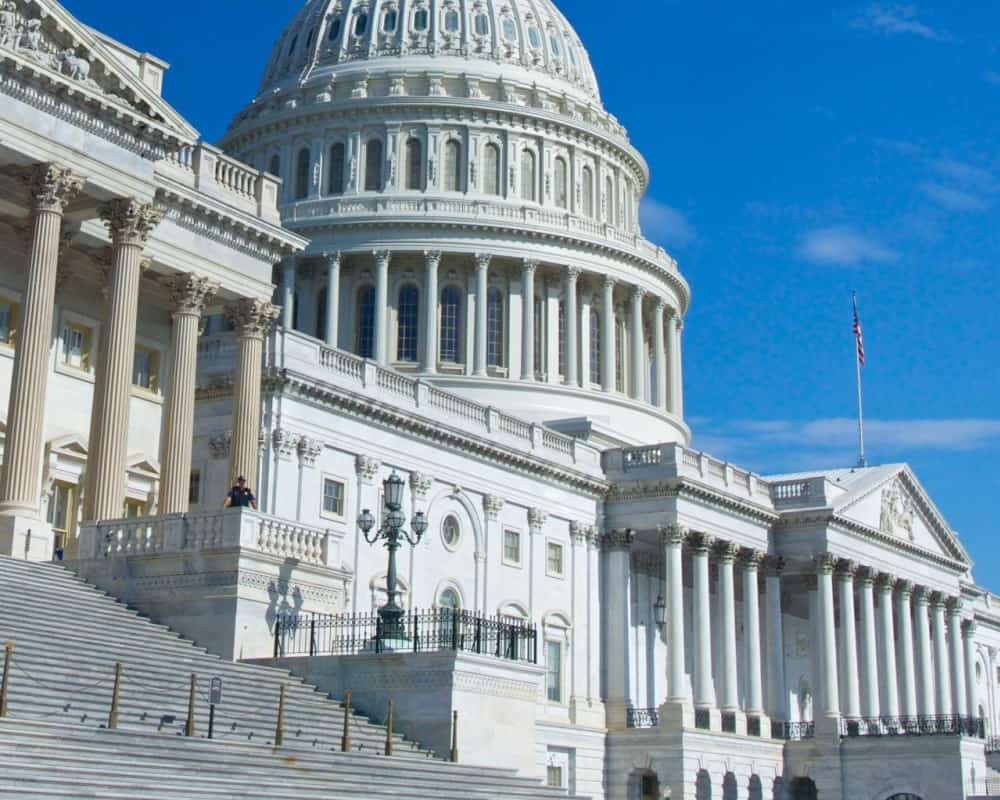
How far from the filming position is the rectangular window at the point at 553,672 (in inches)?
2518

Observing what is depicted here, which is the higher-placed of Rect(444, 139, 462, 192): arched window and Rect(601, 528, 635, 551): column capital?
Rect(444, 139, 462, 192): arched window

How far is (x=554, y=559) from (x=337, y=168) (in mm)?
31278

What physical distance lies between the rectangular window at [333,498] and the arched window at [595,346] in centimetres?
3362

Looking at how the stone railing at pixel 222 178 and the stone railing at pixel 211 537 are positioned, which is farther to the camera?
the stone railing at pixel 222 178

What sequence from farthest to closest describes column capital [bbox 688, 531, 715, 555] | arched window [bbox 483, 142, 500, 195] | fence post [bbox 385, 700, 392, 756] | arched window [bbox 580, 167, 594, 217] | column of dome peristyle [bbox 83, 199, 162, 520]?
1. arched window [bbox 580, 167, 594, 217]
2. arched window [bbox 483, 142, 500, 195]
3. column capital [bbox 688, 531, 715, 555]
4. column of dome peristyle [bbox 83, 199, 162, 520]
5. fence post [bbox 385, 700, 392, 756]

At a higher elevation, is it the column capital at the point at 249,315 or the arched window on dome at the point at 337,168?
the arched window on dome at the point at 337,168

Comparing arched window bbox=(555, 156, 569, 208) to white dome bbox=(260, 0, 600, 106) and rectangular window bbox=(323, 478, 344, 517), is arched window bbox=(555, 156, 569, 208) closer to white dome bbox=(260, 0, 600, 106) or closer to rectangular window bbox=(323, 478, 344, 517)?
white dome bbox=(260, 0, 600, 106)

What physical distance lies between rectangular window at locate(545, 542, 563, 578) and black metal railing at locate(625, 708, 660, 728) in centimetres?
632

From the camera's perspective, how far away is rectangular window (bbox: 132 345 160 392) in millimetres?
46188

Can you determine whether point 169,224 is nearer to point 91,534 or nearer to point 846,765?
point 91,534

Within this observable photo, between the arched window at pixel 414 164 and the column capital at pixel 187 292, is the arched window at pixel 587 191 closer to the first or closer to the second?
the arched window at pixel 414 164

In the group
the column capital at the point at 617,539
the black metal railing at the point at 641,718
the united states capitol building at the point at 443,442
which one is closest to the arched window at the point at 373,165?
the united states capitol building at the point at 443,442

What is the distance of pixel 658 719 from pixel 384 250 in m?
29.5

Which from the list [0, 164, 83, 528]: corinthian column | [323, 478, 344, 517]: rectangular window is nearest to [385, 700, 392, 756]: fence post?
[0, 164, 83, 528]: corinthian column
